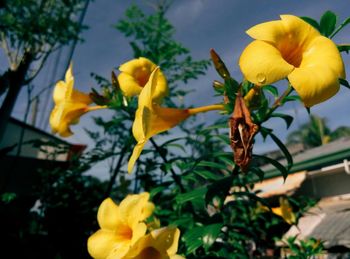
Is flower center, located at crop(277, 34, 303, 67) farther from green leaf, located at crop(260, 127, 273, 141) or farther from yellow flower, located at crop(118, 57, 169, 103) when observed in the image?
yellow flower, located at crop(118, 57, 169, 103)

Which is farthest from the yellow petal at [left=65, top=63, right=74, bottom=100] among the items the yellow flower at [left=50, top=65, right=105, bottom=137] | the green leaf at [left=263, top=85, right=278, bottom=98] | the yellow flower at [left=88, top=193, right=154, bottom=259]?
the green leaf at [left=263, top=85, right=278, bottom=98]

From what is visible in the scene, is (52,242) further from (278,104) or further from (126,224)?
(278,104)

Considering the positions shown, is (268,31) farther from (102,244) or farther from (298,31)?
(102,244)

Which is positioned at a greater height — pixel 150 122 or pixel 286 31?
pixel 286 31

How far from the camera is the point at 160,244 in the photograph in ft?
4.56

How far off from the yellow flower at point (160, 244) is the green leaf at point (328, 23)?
110 cm

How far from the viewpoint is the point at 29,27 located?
8055mm

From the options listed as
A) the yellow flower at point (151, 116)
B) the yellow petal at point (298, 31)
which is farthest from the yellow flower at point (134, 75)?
the yellow petal at point (298, 31)

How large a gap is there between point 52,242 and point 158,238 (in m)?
2.83

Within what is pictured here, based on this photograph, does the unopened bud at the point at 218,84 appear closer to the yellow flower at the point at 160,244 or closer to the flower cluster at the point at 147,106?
the flower cluster at the point at 147,106

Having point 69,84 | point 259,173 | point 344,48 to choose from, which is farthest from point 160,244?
point 344,48

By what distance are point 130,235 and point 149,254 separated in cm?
34

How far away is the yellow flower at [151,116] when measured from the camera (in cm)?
126

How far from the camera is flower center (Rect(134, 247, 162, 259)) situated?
1.44 metres
